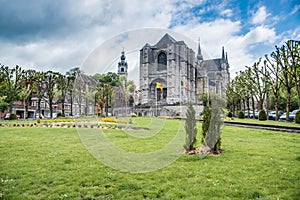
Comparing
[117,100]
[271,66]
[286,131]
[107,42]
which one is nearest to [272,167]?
[107,42]

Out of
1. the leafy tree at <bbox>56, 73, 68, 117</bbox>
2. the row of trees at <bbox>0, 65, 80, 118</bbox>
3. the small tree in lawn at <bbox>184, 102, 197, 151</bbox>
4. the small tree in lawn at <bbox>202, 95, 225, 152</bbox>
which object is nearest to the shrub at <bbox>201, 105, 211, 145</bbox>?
Answer: the small tree in lawn at <bbox>202, 95, 225, 152</bbox>

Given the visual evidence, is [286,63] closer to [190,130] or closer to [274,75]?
[274,75]

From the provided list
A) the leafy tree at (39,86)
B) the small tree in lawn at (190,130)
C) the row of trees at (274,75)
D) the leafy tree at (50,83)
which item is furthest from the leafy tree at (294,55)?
the leafy tree at (39,86)

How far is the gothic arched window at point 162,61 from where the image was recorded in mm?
79688

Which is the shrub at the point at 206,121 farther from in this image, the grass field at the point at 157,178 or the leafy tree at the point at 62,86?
the leafy tree at the point at 62,86

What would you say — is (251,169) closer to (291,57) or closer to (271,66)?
(291,57)

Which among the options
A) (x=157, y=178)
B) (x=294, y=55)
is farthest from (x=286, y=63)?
(x=157, y=178)

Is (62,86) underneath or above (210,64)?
underneath

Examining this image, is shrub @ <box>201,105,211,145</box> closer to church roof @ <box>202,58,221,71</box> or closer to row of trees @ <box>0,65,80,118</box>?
church roof @ <box>202,58,221,71</box>

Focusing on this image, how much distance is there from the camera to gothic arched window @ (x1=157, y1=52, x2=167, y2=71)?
261 ft

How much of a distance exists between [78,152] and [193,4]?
857 cm

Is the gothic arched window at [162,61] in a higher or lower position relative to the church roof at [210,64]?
higher

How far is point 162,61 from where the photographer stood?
8200 centimetres

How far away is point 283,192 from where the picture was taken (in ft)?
17.8
